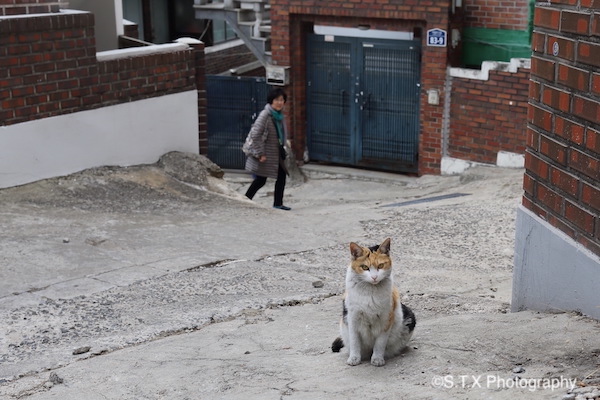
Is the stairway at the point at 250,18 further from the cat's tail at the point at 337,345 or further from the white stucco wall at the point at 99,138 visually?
the cat's tail at the point at 337,345

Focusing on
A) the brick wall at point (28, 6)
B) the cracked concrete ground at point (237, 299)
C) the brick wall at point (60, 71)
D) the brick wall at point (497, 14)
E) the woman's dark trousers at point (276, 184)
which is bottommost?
the woman's dark trousers at point (276, 184)

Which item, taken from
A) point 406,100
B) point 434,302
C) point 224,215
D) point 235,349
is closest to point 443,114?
point 406,100

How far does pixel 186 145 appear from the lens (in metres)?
10.8

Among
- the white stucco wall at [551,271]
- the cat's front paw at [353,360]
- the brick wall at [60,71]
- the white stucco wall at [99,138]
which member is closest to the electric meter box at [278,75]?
the white stucco wall at [99,138]

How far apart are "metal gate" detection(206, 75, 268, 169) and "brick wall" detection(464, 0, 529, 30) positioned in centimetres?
381

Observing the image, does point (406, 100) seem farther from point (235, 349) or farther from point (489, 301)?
point (235, 349)

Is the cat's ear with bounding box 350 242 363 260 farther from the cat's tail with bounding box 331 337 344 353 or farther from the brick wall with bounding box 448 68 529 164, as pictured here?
the brick wall with bounding box 448 68 529 164

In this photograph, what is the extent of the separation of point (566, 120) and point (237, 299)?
284 centimetres

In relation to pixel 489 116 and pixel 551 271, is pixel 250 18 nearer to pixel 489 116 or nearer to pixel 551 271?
pixel 489 116

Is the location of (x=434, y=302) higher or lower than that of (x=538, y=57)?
lower

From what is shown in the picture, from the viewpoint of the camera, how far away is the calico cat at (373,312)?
4.54 metres

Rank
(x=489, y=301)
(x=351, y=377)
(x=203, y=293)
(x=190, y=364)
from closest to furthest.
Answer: (x=351, y=377) → (x=190, y=364) → (x=489, y=301) → (x=203, y=293)

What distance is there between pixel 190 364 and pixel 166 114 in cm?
577

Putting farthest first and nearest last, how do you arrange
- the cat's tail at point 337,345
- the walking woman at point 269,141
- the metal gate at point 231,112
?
the metal gate at point 231,112, the walking woman at point 269,141, the cat's tail at point 337,345
